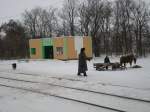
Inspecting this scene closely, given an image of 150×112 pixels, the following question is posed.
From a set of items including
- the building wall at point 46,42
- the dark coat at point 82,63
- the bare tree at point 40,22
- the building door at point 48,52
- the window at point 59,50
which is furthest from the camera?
the bare tree at point 40,22

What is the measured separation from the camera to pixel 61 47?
138 ft

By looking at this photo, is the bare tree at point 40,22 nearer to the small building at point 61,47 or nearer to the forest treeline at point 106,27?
the forest treeline at point 106,27

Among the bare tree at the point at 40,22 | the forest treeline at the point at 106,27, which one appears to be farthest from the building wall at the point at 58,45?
the bare tree at the point at 40,22

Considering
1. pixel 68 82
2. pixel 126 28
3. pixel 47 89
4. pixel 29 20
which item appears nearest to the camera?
pixel 47 89

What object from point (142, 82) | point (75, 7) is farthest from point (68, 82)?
point (75, 7)

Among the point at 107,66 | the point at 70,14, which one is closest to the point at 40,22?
the point at 70,14

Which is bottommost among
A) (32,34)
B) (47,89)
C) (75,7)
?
(47,89)

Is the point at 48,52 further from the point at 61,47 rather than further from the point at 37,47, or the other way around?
the point at 61,47

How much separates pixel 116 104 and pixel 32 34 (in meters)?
61.5

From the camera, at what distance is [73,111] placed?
314 inches

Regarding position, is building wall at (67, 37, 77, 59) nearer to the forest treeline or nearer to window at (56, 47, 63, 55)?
window at (56, 47, 63, 55)

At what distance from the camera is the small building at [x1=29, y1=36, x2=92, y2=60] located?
135 feet

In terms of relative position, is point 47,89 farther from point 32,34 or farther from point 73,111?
point 32,34

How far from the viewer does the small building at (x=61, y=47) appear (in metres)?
41.3
